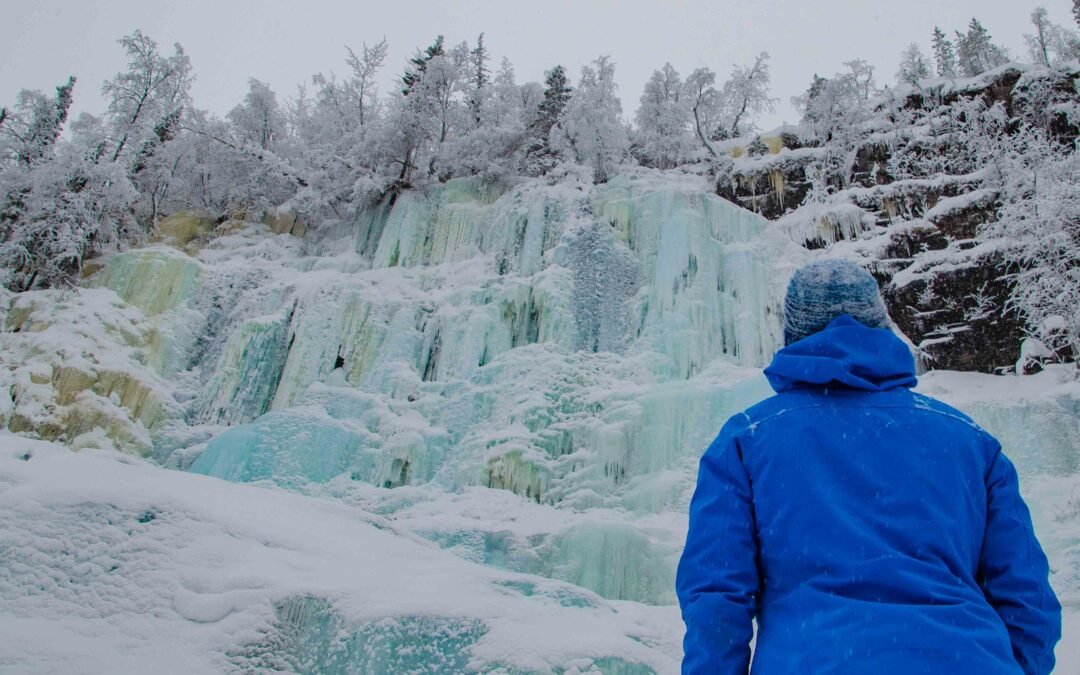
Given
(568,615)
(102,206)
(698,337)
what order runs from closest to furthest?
(568,615) → (698,337) → (102,206)

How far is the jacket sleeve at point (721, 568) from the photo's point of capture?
1.36 metres

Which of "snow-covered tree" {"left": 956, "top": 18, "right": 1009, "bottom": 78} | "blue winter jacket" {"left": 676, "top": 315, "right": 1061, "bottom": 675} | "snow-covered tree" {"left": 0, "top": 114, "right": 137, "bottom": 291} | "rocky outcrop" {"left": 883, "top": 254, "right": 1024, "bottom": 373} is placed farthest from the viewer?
"snow-covered tree" {"left": 956, "top": 18, "right": 1009, "bottom": 78}

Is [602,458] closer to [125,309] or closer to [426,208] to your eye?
[426,208]

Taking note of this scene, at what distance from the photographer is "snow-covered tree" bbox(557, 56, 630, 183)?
16156mm

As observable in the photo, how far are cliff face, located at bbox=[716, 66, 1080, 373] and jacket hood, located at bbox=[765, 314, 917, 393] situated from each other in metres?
11.3

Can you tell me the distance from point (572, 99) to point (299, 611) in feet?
51.9

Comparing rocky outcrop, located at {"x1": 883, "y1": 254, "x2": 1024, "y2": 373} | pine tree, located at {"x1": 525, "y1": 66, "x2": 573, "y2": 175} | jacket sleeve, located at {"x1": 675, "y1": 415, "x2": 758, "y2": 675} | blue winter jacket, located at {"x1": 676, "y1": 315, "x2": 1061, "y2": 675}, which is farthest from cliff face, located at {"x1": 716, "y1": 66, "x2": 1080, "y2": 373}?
jacket sleeve, located at {"x1": 675, "y1": 415, "x2": 758, "y2": 675}

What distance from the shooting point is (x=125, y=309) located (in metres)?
13.3

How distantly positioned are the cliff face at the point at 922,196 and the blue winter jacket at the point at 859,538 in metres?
11.4

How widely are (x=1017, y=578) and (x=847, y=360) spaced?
21.1 inches

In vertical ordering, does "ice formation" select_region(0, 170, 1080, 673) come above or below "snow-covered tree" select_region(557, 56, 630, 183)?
below

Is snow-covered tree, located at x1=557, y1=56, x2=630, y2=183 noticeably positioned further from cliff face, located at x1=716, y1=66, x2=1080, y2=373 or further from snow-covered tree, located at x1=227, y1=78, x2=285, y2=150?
snow-covered tree, located at x1=227, y1=78, x2=285, y2=150

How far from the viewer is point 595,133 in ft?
53.5

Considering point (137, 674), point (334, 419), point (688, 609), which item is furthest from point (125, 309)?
point (688, 609)
